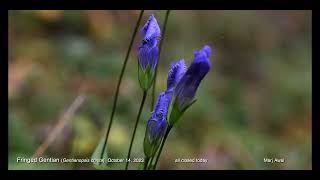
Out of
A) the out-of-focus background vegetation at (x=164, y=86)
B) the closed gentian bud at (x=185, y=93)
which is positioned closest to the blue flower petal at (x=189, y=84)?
the closed gentian bud at (x=185, y=93)

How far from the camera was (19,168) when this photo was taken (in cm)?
164

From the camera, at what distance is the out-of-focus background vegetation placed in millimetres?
2016

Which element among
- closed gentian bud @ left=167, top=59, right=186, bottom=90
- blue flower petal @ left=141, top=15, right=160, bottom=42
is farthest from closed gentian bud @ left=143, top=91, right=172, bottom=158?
blue flower petal @ left=141, top=15, right=160, bottom=42

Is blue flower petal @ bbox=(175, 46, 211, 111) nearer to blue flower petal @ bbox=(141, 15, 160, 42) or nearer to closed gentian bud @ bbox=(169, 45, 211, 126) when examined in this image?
closed gentian bud @ bbox=(169, 45, 211, 126)

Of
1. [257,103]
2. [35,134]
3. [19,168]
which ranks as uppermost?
[257,103]

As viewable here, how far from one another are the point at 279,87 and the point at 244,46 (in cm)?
30

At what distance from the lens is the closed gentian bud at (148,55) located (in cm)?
132

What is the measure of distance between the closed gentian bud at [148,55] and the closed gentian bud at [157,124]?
6 cm

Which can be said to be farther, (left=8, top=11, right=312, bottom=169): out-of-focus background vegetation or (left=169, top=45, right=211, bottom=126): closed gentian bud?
(left=8, top=11, right=312, bottom=169): out-of-focus background vegetation

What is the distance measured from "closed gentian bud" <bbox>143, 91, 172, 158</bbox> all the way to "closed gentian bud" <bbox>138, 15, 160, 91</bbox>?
6 centimetres

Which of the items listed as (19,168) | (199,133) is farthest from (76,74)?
(19,168)
